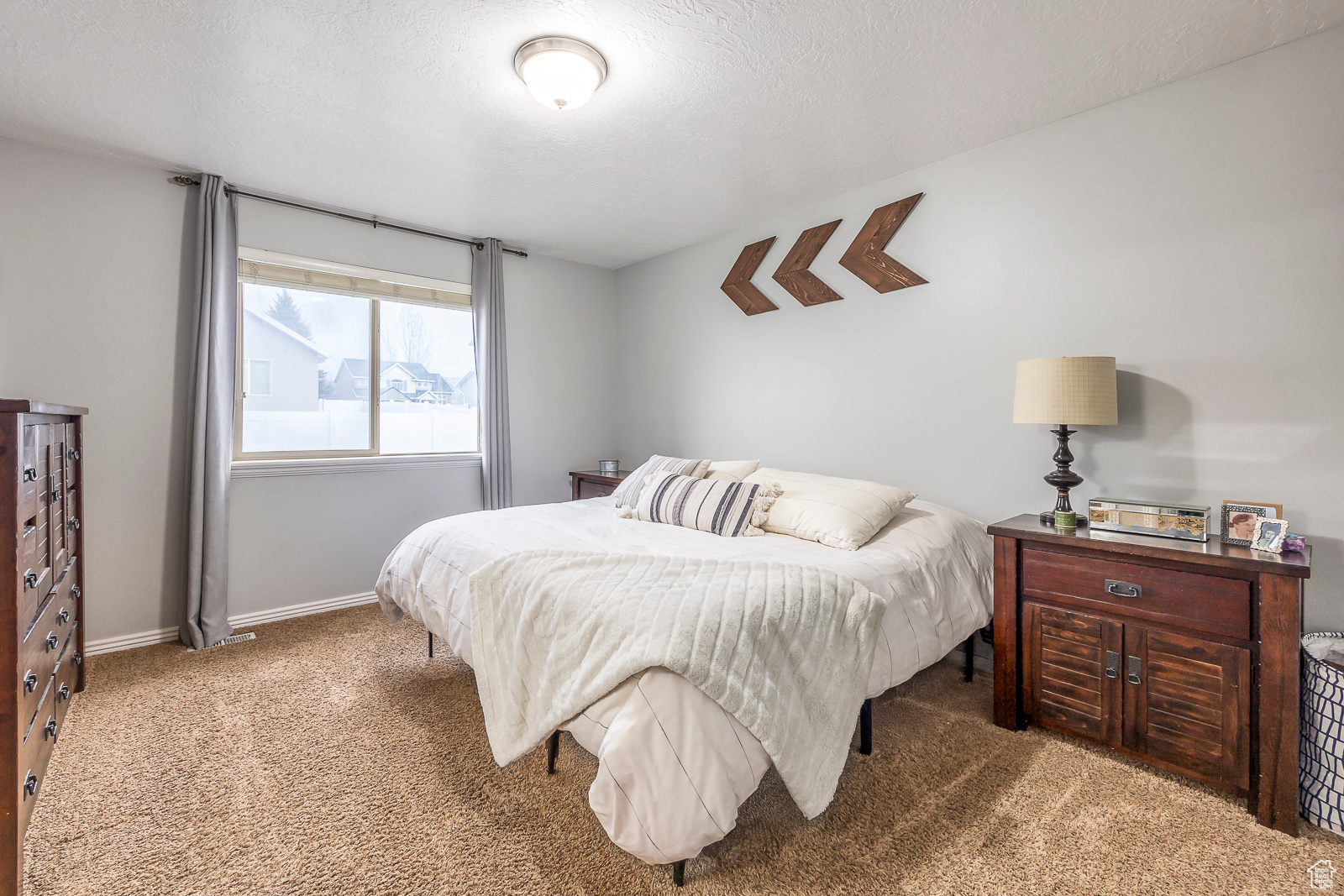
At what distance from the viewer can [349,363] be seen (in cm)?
367

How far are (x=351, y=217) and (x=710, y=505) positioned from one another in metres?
2.81

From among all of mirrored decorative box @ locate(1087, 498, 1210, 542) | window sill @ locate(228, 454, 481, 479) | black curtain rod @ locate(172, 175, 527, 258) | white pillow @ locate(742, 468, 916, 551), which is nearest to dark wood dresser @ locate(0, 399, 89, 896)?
window sill @ locate(228, 454, 481, 479)

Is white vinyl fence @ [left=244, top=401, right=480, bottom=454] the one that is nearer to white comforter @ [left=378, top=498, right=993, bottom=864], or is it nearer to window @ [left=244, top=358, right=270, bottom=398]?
window @ [left=244, top=358, right=270, bottom=398]

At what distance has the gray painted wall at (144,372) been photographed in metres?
2.70

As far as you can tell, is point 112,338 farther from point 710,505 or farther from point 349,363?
point 710,505

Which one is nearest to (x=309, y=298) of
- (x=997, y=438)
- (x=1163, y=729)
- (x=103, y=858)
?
(x=103, y=858)

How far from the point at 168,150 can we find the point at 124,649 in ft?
7.99

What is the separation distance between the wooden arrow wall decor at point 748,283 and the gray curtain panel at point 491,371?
1.60 metres

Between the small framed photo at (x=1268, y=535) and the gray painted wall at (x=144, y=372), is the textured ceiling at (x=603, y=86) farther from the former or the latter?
the small framed photo at (x=1268, y=535)

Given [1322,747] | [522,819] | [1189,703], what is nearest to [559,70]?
[522,819]

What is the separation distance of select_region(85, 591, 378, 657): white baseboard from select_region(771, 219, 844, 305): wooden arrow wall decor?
10.6ft

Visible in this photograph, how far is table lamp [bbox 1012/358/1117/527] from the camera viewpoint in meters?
2.13

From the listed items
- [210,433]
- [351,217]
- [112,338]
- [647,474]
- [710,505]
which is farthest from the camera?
[351,217]

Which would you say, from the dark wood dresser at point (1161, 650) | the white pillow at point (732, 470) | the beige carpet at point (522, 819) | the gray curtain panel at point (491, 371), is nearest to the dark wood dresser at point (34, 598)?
the beige carpet at point (522, 819)
